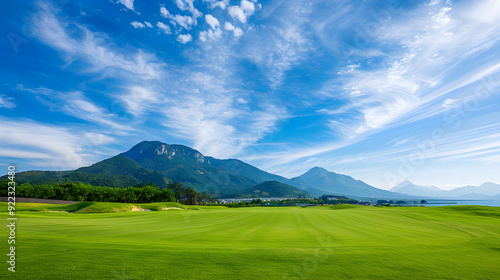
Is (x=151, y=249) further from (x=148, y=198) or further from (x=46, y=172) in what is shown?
(x=46, y=172)

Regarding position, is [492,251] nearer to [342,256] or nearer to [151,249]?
[342,256]

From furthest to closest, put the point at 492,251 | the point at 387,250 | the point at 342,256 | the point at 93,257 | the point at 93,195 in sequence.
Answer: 1. the point at 93,195
2. the point at 492,251
3. the point at 387,250
4. the point at 342,256
5. the point at 93,257

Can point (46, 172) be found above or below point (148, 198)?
above

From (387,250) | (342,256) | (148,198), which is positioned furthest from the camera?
(148,198)

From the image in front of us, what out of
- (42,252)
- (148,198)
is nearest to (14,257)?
(42,252)

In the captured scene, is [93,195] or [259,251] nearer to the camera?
[259,251]

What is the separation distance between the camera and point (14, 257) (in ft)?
28.9

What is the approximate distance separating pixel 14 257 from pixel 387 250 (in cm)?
1693

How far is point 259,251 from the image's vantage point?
11.1 metres

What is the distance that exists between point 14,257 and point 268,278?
10.00 metres

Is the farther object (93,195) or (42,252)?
(93,195)

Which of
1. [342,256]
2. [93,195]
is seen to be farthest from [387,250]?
[93,195]

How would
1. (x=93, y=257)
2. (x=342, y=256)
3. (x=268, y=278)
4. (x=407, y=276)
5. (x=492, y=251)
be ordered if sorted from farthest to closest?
(x=492, y=251) → (x=342, y=256) → (x=93, y=257) → (x=407, y=276) → (x=268, y=278)

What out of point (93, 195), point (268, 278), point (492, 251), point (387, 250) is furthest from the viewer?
point (93, 195)
